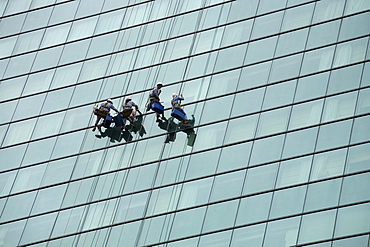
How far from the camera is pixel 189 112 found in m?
60.9

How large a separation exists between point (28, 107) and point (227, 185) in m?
16.9

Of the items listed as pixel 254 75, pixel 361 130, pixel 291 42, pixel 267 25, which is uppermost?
pixel 267 25

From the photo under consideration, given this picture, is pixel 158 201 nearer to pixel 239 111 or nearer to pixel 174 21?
pixel 239 111

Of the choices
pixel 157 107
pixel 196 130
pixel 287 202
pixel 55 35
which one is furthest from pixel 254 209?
pixel 55 35

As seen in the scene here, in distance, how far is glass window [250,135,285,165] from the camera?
56281 millimetres

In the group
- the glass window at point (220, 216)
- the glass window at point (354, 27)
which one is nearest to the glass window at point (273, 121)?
the glass window at point (220, 216)

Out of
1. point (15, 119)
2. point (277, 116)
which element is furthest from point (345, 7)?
point (15, 119)

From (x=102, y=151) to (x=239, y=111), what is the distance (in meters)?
8.26

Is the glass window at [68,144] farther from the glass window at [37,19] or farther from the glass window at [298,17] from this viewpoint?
the glass window at [298,17]

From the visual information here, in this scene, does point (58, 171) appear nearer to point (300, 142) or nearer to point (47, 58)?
point (47, 58)

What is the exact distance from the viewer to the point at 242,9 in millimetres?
64750

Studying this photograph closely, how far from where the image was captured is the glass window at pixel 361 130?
54.7 m

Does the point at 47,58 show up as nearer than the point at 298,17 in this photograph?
No

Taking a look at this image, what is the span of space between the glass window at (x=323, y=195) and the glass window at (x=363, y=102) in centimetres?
439
